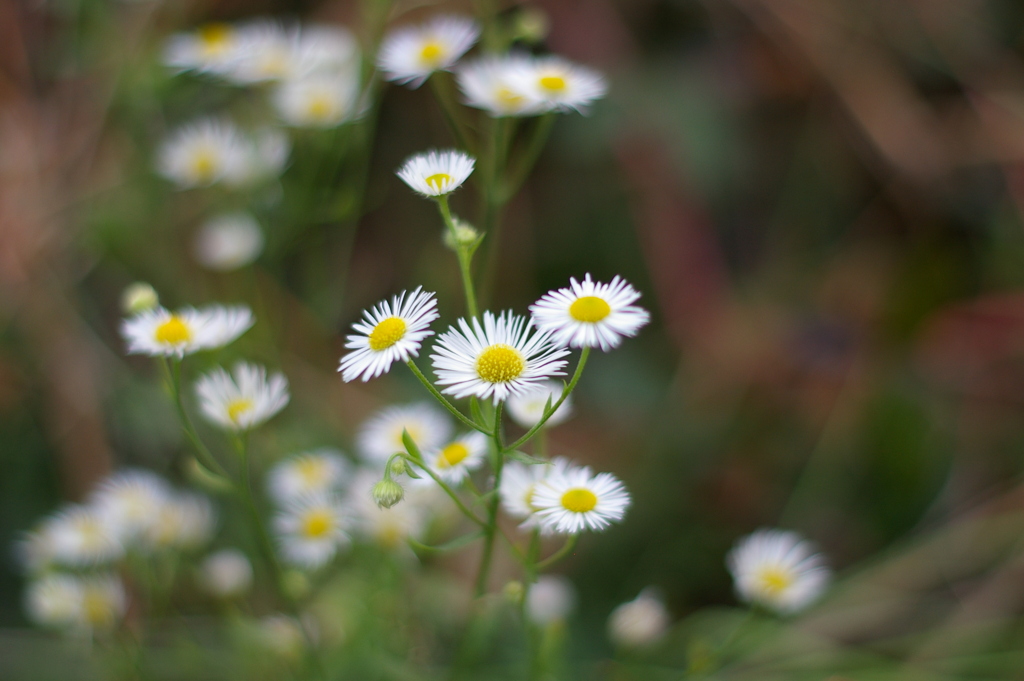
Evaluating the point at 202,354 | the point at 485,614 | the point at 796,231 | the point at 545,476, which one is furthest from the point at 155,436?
the point at 796,231

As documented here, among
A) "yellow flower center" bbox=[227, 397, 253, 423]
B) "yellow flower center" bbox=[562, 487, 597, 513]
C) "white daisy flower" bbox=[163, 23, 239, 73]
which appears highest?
"white daisy flower" bbox=[163, 23, 239, 73]

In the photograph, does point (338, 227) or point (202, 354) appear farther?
point (338, 227)

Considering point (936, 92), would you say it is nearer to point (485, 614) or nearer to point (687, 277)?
point (687, 277)

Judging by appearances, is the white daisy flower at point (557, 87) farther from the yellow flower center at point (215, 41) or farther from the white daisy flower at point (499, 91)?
the yellow flower center at point (215, 41)

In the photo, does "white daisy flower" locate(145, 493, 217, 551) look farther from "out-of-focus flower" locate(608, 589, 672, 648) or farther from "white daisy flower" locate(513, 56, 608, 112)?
"white daisy flower" locate(513, 56, 608, 112)

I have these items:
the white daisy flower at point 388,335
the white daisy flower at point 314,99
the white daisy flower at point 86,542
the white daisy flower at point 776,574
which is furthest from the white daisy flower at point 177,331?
the white daisy flower at point 776,574

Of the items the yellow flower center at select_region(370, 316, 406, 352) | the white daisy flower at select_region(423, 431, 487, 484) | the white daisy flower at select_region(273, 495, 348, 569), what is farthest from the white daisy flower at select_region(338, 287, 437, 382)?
the white daisy flower at select_region(273, 495, 348, 569)
